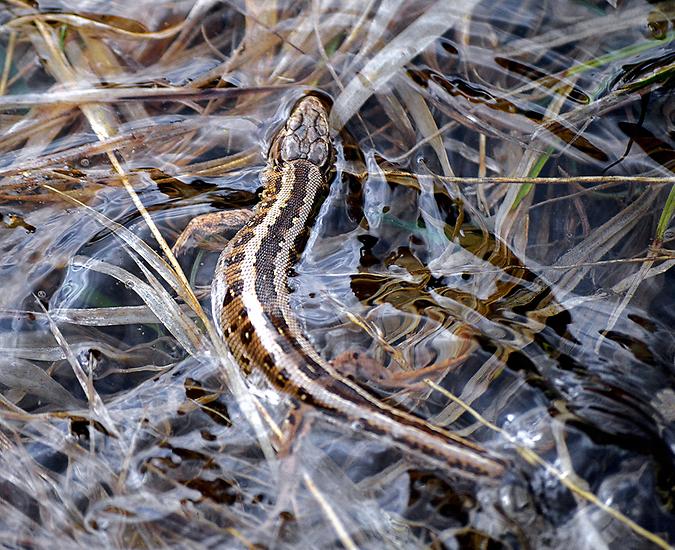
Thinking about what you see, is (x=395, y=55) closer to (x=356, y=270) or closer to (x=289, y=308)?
(x=356, y=270)

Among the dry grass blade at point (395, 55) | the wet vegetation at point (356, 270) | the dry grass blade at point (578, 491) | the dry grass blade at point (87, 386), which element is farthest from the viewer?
the dry grass blade at point (395, 55)

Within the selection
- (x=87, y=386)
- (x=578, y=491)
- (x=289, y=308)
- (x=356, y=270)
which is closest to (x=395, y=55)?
(x=356, y=270)

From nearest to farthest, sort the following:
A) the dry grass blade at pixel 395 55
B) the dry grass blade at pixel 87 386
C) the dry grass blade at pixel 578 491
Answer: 1. the dry grass blade at pixel 578 491
2. the dry grass blade at pixel 87 386
3. the dry grass blade at pixel 395 55

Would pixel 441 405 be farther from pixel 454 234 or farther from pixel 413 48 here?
pixel 413 48

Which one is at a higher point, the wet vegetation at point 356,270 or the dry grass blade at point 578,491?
the wet vegetation at point 356,270

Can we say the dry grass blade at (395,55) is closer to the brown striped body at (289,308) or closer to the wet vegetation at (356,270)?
the wet vegetation at (356,270)

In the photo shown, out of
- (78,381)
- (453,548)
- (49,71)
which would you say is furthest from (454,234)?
(49,71)

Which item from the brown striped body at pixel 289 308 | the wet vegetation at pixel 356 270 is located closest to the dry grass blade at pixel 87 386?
the wet vegetation at pixel 356 270
